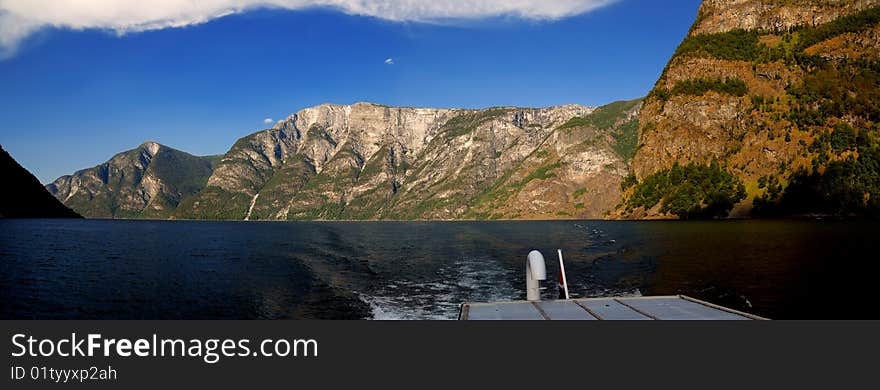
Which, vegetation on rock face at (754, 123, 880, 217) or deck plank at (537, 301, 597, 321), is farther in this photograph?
vegetation on rock face at (754, 123, 880, 217)

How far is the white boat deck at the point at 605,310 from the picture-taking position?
68.5 feet

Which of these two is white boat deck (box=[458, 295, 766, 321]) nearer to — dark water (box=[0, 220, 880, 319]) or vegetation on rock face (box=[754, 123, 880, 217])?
dark water (box=[0, 220, 880, 319])

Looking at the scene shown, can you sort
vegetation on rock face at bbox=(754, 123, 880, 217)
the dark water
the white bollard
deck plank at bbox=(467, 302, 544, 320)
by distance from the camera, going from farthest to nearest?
vegetation on rock face at bbox=(754, 123, 880, 217) → the dark water → the white bollard → deck plank at bbox=(467, 302, 544, 320)

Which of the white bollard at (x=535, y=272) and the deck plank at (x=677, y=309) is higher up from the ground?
the white bollard at (x=535, y=272)

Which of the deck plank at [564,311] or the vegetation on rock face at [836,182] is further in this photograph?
the vegetation on rock face at [836,182]

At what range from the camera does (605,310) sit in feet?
74.2

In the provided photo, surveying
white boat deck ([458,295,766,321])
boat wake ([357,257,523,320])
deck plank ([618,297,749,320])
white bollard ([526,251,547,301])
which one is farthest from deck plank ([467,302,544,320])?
boat wake ([357,257,523,320])

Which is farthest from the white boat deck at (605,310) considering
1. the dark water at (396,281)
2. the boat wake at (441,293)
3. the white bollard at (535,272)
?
the dark water at (396,281)

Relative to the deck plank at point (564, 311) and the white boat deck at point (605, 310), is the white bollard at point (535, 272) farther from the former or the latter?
the deck plank at point (564, 311)

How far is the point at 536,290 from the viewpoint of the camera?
25375 millimetres

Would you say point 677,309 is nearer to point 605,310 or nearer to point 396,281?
point 605,310

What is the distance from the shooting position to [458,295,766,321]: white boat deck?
20.9 m
